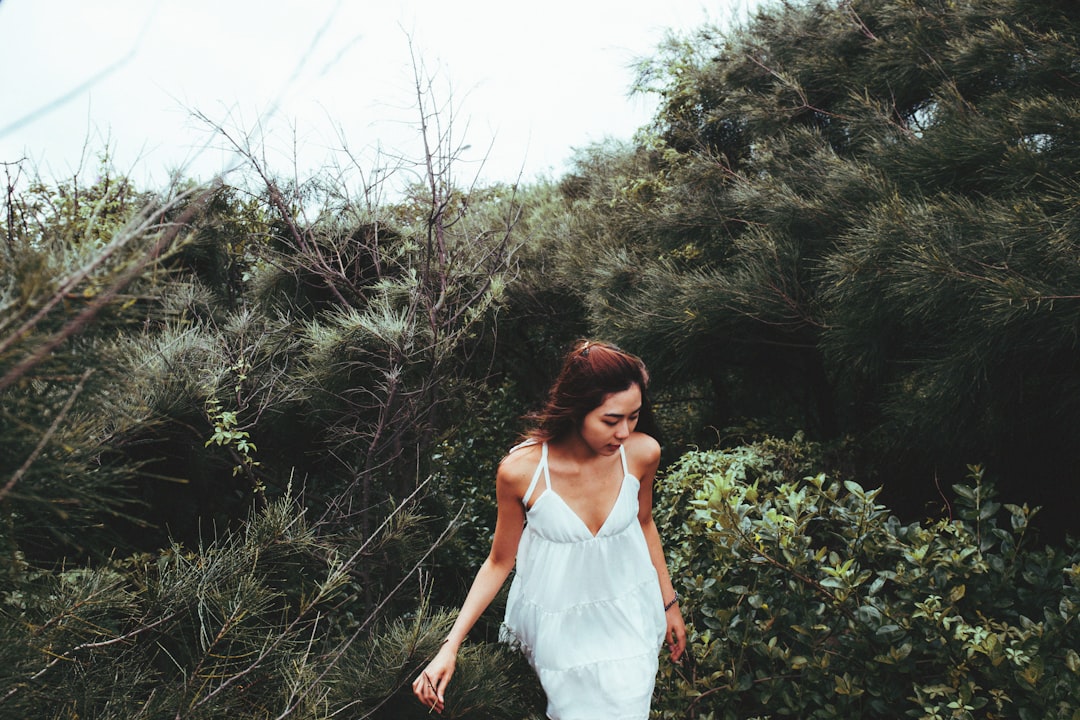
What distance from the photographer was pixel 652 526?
250 cm

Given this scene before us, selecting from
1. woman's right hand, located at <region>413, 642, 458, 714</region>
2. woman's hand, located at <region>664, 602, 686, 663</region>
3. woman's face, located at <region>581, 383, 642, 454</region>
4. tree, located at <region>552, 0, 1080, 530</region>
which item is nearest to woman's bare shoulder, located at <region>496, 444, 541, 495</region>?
woman's face, located at <region>581, 383, 642, 454</region>

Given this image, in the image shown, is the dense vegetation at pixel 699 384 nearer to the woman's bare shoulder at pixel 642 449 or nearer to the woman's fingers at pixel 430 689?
the woman's fingers at pixel 430 689

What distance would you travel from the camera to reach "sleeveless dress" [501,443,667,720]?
7.01 ft

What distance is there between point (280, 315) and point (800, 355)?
3.28 metres

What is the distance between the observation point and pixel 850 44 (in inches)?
185

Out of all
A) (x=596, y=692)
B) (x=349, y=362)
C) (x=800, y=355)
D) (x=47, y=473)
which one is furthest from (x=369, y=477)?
(x=800, y=355)

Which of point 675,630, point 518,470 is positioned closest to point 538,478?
point 518,470

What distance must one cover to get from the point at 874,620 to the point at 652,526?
3.15ft

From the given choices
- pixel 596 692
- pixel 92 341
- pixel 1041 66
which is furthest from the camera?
pixel 1041 66

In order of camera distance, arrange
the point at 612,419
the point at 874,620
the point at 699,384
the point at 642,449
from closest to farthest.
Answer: the point at 612,419, the point at 642,449, the point at 874,620, the point at 699,384

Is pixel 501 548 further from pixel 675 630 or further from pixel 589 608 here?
pixel 675 630

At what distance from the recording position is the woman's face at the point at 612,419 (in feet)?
7.00

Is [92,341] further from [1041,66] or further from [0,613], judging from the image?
[1041,66]

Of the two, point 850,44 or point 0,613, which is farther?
point 850,44
